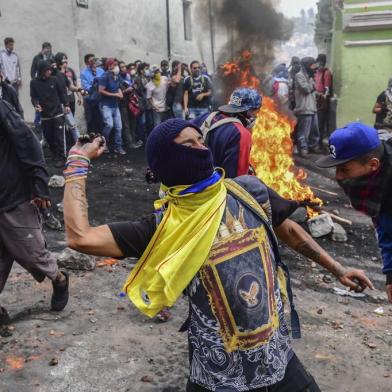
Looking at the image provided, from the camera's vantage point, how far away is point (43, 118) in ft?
32.1

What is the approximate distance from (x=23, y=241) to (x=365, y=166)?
261cm

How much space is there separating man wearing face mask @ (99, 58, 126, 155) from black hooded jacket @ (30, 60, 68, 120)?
5.30 feet

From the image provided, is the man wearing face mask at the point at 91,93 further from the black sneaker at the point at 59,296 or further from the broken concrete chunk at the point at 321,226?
the black sneaker at the point at 59,296

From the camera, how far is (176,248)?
2.04m

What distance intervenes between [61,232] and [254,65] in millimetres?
7426

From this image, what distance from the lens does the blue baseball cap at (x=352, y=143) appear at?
277 centimetres

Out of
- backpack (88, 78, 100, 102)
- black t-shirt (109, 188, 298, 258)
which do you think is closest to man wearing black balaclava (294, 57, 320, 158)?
backpack (88, 78, 100, 102)

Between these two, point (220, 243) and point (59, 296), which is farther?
point (59, 296)

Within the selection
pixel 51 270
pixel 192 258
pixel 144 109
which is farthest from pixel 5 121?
pixel 144 109

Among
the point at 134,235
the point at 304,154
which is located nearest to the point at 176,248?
the point at 134,235

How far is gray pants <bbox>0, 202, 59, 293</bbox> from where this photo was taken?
397 centimetres

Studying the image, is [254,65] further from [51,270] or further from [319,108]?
[51,270]

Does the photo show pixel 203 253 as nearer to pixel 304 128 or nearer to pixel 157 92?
pixel 304 128

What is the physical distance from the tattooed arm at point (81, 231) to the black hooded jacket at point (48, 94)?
26.1ft
